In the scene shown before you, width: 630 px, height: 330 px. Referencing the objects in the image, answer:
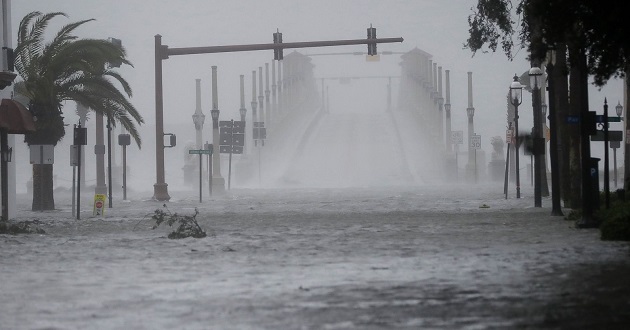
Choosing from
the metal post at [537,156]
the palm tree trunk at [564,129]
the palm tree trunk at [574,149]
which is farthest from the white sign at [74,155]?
the palm tree trunk at [574,149]

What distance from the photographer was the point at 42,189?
4341 centimetres

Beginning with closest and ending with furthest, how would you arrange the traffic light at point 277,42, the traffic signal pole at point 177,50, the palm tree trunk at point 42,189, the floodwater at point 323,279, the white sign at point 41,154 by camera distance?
the floodwater at point 323,279 → the white sign at point 41,154 → the palm tree trunk at point 42,189 → the traffic signal pole at point 177,50 → the traffic light at point 277,42

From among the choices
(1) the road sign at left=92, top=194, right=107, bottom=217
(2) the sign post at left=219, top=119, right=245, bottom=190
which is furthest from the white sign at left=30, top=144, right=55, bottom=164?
(2) the sign post at left=219, top=119, right=245, bottom=190

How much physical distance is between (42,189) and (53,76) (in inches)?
166

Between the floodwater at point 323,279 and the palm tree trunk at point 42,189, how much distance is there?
17.5 m

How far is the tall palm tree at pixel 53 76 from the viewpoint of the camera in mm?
40969

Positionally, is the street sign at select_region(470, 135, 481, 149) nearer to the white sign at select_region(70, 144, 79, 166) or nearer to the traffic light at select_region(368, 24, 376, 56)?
the traffic light at select_region(368, 24, 376, 56)

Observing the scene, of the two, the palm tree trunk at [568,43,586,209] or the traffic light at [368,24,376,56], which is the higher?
the traffic light at [368,24,376,56]

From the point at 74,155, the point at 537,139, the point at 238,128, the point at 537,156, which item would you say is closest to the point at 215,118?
the point at 238,128

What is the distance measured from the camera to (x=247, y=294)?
42.3 feet

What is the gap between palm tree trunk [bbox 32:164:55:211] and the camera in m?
43.3

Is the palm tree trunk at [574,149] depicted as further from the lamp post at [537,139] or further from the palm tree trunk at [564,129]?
the lamp post at [537,139]

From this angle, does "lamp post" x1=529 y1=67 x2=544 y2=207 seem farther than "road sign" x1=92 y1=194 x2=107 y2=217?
No

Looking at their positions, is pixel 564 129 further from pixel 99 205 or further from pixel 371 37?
pixel 371 37
